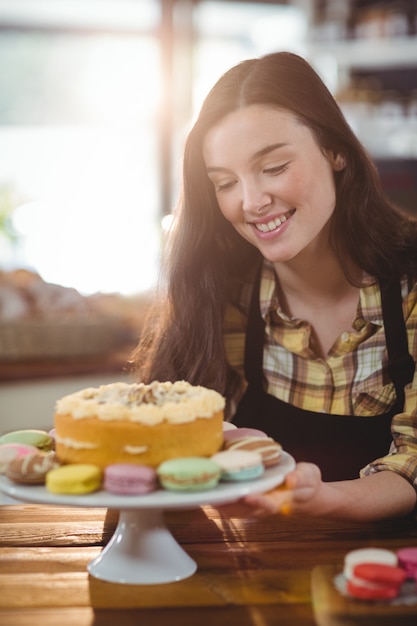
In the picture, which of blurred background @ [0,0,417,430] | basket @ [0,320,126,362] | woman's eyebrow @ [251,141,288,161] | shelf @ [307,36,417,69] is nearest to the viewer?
woman's eyebrow @ [251,141,288,161]

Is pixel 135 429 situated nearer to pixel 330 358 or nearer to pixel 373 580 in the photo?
pixel 373 580

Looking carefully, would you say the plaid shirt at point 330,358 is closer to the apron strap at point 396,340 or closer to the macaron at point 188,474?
the apron strap at point 396,340

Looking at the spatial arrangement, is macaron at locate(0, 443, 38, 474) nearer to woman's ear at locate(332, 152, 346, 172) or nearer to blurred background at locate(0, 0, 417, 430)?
woman's ear at locate(332, 152, 346, 172)

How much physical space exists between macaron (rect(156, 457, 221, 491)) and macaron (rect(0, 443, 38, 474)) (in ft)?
0.59

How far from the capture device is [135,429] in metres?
1.02

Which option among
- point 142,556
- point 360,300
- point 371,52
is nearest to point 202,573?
point 142,556

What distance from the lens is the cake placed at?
1024 mm

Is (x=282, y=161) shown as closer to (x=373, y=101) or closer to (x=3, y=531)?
(x=3, y=531)

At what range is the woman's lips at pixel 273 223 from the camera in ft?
4.75

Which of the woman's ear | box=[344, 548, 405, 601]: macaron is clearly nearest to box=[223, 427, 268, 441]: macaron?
box=[344, 548, 405, 601]: macaron

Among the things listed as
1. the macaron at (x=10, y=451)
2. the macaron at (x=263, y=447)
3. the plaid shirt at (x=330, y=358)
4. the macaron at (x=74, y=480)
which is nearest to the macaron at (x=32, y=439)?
the macaron at (x=10, y=451)

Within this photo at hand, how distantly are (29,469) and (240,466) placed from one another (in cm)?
25

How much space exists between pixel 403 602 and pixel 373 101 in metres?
3.41

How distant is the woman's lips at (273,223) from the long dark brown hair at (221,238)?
17 cm
